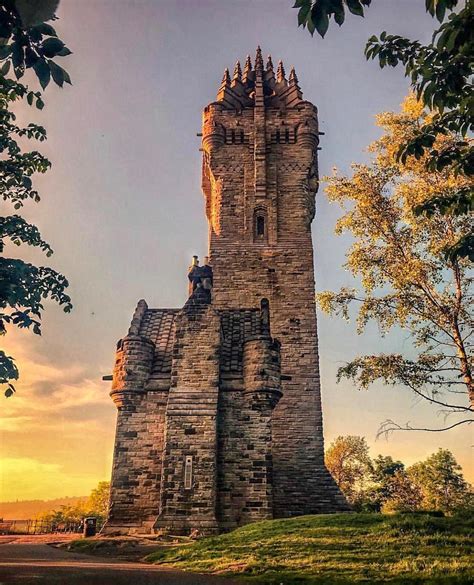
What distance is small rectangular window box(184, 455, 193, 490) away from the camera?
16.6 m

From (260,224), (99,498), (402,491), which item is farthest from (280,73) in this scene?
(99,498)

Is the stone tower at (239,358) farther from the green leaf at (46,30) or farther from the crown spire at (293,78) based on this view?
the green leaf at (46,30)

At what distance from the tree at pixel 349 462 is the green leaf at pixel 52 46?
52150 millimetres

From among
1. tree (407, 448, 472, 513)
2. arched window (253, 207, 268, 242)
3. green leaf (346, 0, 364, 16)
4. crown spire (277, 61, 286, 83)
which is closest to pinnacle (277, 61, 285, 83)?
crown spire (277, 61, 286, 83)

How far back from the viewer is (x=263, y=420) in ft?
58.8

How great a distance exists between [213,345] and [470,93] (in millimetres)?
12947

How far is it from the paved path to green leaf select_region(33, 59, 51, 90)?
752cm

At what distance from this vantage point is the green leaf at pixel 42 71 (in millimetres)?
3517

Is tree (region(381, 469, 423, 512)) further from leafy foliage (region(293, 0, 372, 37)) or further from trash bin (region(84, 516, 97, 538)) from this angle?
leafy foliage (region(293, 0, 372, 37))

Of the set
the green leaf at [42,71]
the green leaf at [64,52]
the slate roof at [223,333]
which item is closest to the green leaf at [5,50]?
the green leaf at [42,71]

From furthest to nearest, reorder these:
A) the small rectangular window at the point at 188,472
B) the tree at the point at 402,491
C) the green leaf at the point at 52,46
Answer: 1. the tree at the point at 402,491
2. the small rectangular window at the point at 188,472
3. the green leaf at the point at 52,46

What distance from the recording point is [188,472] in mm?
16750

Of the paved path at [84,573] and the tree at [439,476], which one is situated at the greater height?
the tree at [439,476]

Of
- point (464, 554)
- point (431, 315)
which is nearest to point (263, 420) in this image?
point (431, 315)
